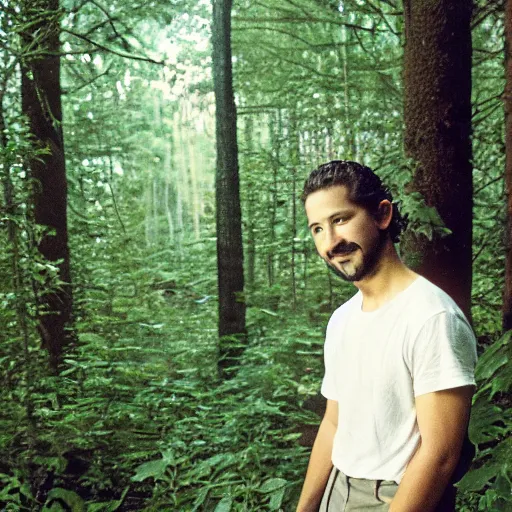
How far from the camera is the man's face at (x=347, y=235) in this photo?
1509 mm

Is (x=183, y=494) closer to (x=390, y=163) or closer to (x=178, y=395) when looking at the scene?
(x=178, y=395)

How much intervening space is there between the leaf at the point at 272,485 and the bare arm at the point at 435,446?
75.8 inches

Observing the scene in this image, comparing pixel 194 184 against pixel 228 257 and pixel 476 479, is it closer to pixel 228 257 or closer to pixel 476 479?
pixel 228 257

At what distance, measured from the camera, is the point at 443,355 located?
1.30 metres

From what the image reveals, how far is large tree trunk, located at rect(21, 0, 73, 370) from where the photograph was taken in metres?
4.59

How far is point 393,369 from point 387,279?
0.77 feet

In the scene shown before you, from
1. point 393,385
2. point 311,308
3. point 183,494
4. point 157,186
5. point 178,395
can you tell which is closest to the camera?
point 393,385

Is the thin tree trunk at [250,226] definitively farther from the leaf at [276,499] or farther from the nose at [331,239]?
the nose at [331,239]

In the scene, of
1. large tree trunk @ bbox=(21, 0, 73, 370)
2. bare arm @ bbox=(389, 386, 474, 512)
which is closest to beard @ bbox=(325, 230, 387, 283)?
bare arm @ bbox=(389, 386, 474, 512)

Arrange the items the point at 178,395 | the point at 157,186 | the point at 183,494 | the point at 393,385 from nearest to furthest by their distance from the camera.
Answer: the point at 393,385, the point at 183,494, the point at 178,395, the point at 157,186

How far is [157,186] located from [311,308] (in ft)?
31.0

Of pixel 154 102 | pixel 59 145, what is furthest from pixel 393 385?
pixel 154 102

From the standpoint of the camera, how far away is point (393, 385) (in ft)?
4.61

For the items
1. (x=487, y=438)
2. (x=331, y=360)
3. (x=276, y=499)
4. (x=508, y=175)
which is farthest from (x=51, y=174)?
(x=487, y=438)
